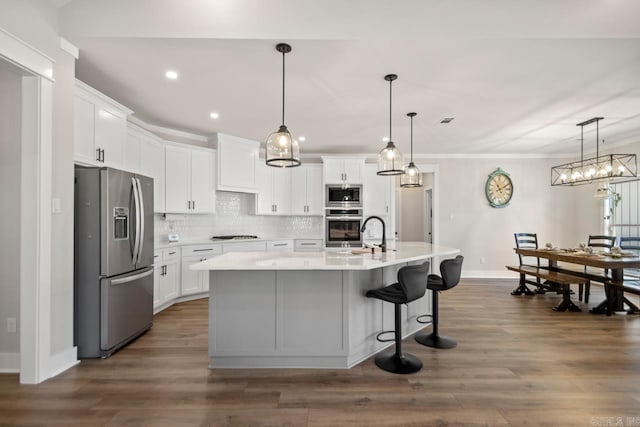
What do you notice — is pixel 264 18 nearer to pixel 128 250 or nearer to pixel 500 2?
pixel 500 2

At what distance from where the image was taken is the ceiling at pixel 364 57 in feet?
7.76

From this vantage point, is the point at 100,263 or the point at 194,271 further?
the point at 194,271

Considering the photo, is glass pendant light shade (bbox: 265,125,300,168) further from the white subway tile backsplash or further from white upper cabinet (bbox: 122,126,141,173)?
the white subway tile backsplash

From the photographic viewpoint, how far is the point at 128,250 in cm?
294

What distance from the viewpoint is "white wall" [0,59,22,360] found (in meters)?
2.35

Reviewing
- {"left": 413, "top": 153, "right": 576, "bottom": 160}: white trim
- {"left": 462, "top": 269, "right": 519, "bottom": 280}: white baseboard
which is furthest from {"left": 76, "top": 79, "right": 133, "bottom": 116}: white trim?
{"left": 462, "top": 269, "right": 519, "bottom": 280}: white baseboard

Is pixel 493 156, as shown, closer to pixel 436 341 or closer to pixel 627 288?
pixel 627 288

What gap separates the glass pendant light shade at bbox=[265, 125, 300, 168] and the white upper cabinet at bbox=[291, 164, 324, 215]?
3.43 metres

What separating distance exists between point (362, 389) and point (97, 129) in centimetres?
326

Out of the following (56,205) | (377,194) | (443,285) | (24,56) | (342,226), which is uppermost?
(24,56)

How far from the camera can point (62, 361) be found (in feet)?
8.00

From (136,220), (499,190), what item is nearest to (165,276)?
(136,220)

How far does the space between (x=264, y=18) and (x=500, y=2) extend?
1815mm

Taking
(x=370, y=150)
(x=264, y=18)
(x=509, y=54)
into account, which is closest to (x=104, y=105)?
(x=264, y=18)
